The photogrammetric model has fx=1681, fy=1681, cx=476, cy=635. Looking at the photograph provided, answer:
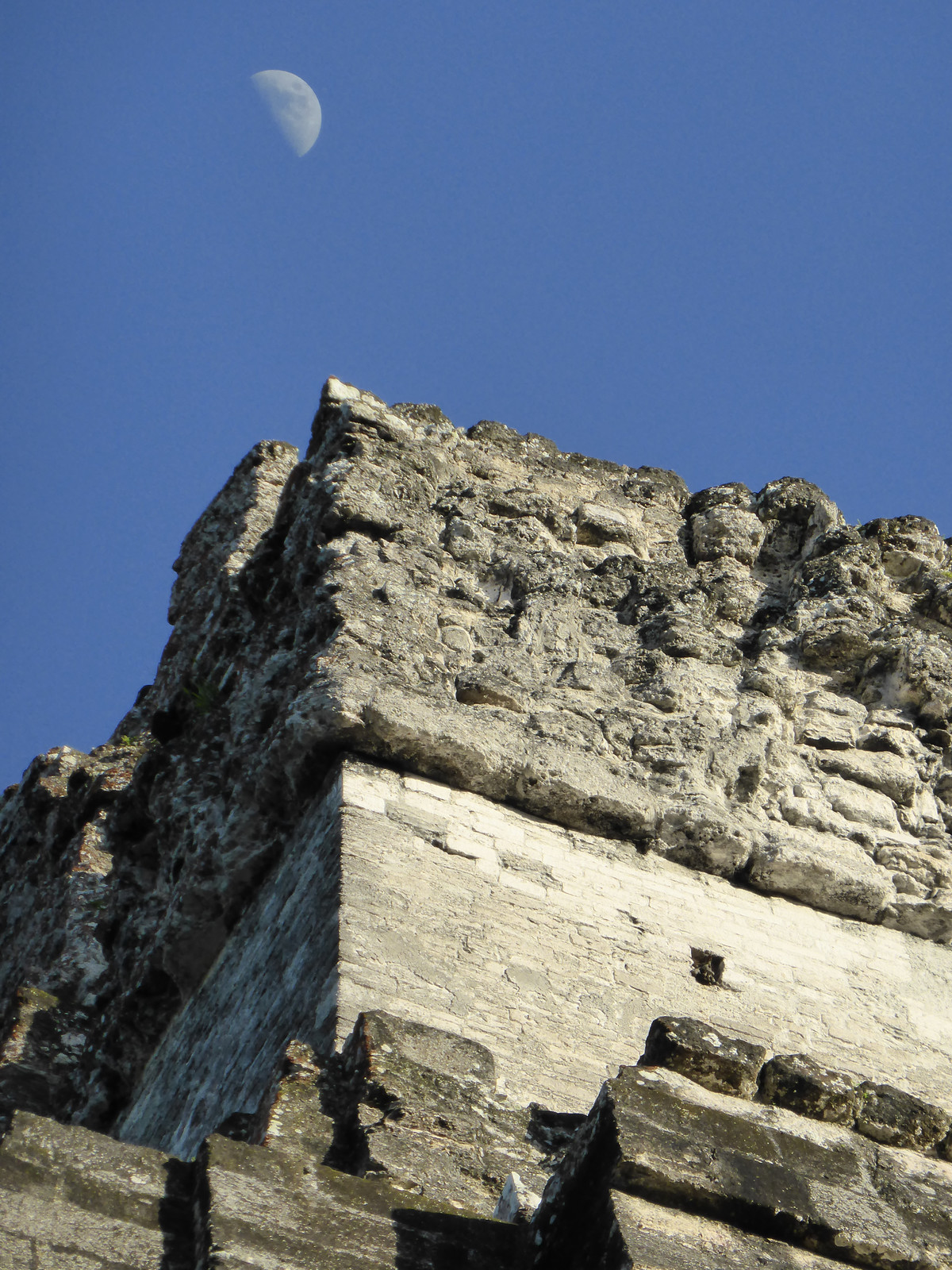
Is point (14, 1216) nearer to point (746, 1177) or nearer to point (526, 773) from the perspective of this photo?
point (746, 1177)

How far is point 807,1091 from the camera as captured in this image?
3711 mm

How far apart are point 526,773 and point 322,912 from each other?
1188mm

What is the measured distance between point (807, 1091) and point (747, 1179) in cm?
43

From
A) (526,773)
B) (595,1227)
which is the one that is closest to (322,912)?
(526,773)

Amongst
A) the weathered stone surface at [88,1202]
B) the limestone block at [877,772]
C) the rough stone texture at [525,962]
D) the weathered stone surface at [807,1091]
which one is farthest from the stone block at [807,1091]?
the limestone block at [877,772]

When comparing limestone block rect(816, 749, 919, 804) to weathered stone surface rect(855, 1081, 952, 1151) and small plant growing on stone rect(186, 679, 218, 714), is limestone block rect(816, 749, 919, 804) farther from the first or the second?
weathered stone surface rect(855, 1081, 952, 1151)

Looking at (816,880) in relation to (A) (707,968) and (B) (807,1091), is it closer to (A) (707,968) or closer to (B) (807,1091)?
(A) (707,968)

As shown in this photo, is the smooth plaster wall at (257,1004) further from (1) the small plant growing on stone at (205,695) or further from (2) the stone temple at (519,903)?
(1) the small plant growing on stone at (205,695)

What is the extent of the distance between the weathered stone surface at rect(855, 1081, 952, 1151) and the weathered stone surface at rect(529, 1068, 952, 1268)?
0.10 m

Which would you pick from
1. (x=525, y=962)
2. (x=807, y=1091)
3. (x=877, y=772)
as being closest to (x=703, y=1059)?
(x=807, y=1091)

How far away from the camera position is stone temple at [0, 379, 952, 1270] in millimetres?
3455

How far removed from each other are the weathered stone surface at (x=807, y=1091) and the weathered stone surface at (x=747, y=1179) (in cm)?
6

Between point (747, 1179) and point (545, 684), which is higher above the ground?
point (545, 684)

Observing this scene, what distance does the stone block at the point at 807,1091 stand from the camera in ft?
12.1
